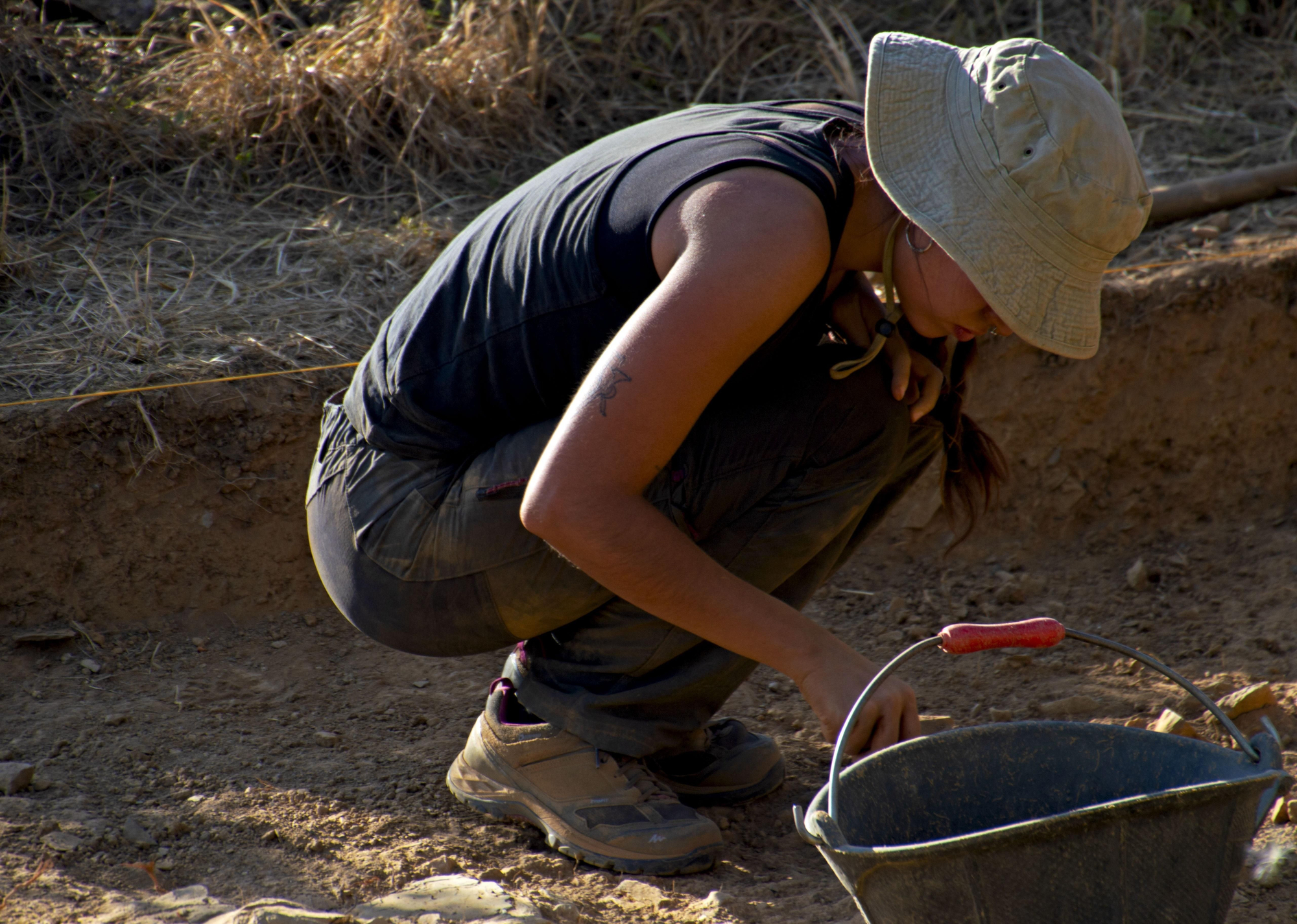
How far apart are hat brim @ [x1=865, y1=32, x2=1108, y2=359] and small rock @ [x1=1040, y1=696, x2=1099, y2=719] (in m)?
1.08

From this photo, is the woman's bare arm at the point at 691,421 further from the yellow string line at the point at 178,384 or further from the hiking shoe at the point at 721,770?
the yellow string line at the point at 178,384

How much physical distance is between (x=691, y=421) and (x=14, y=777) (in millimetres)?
1422

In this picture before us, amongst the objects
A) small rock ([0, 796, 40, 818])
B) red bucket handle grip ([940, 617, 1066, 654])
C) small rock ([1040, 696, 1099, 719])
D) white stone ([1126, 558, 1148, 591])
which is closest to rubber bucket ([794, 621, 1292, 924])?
red bucket handle grip ([940, 617, 1066, 654])

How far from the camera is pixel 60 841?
1.72m

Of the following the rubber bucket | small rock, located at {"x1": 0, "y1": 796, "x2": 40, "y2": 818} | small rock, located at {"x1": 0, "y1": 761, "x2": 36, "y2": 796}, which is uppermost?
the rubber bucket

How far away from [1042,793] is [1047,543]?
6.03 feet

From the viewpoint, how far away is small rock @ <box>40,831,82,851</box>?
1.70 m

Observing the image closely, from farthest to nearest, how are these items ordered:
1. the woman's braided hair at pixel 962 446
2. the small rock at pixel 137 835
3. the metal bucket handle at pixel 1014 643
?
the woman's braided hair at pixel 962 446, the small rock at pixel 137 835, the metal bucket handle at pixel 1014 643

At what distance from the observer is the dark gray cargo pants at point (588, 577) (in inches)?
68.1

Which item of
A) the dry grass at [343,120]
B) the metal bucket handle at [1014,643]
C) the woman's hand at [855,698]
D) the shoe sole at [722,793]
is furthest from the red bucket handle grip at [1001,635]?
the dry grass at [343,120]

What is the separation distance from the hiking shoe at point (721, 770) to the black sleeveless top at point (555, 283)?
0.73m

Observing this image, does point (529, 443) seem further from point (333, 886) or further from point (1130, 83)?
point (1130, 83)

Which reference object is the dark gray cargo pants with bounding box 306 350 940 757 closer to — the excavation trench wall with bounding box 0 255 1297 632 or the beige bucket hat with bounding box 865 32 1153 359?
the beige bucket hat with bounding box 865 32 1153 359

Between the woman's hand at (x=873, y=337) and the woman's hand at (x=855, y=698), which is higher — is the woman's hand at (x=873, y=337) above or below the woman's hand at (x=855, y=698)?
above
